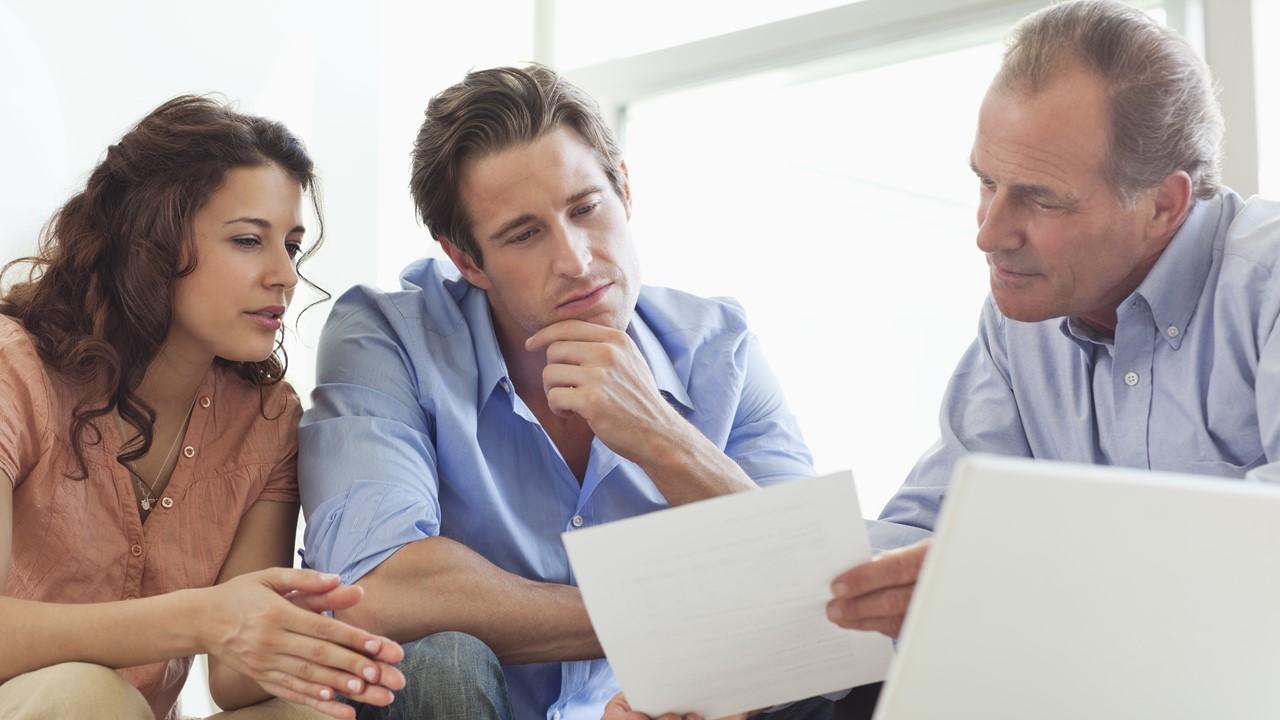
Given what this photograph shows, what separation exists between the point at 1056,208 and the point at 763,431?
56cm

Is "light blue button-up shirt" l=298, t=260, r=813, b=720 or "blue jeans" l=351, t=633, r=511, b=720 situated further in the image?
"light blue button-up shirt" l=298, t=260, r=813, b=720

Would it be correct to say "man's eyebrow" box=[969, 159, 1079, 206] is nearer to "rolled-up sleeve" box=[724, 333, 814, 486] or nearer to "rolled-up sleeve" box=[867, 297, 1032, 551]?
"rolled-up sleeve" box=[867, 297, 1032, 551]

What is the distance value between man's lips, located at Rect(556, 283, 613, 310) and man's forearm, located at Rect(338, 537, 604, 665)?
406mm

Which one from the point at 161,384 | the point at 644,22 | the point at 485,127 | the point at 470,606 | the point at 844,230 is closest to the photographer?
the point at 470,606

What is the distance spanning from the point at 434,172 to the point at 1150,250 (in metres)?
1.06

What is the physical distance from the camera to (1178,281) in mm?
1570

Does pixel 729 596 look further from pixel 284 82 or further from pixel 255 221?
pixel 284 82

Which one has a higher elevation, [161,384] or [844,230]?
[161,384]

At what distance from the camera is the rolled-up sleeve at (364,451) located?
1.55 m

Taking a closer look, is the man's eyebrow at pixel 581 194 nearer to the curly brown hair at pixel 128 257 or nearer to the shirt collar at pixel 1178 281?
the curly brown hair at pixel 128 257

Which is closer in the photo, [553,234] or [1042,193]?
[1042,193]

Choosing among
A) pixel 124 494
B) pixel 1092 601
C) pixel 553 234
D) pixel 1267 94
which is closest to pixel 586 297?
pixel 553 234

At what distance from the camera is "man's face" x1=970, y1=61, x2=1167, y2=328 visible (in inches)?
61.3

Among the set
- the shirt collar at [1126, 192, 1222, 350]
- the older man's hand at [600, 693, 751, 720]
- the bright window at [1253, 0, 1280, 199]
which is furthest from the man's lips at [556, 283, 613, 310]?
Answer: the bright window at [1253, 0, 1280, 199]
